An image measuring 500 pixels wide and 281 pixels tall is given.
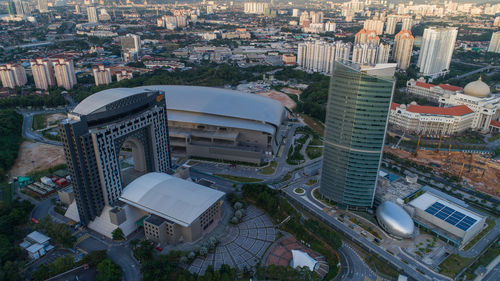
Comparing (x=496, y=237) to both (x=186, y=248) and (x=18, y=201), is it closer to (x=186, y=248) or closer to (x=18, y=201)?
(x=186, y=248)

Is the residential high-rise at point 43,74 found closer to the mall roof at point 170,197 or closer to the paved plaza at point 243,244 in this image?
the mall roof at point 170,197

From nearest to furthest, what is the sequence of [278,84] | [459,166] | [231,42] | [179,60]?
[459,166] → [278,84] → [179,60] → [231,42]

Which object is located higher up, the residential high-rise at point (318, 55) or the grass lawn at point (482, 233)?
the residential high-rise at point (318, 55)

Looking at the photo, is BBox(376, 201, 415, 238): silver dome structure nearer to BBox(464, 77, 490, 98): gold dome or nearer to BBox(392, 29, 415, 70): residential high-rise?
BBox(464, 77, 490, 98): gold dome

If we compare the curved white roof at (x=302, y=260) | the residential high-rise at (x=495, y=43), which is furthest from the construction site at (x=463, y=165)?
the residential high-rise at (x=495, y=43)

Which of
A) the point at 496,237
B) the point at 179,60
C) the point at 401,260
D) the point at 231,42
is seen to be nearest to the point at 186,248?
the point at 401,260

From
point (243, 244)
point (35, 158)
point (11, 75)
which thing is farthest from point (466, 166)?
point (11, 75)
